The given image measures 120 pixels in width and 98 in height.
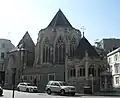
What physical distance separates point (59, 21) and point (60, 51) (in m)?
8.58

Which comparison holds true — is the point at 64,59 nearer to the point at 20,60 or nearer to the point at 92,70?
the point at 92,70

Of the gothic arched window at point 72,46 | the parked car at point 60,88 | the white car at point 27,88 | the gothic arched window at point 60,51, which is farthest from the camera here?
the gothic arched window at point 72,46

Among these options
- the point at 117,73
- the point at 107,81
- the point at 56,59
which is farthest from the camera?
the point at 117,73

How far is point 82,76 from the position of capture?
3578 cm

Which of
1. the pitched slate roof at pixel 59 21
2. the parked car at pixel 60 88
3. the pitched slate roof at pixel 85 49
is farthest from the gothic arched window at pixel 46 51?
the parked car at pixel 60 88

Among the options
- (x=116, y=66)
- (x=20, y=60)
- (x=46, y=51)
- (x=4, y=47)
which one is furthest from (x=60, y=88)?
(x=4, y=47)

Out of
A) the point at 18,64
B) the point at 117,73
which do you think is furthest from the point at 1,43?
the point at 117,73

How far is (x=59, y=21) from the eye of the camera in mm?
51125

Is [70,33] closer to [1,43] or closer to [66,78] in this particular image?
[66,78]

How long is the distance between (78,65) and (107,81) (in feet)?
18.4

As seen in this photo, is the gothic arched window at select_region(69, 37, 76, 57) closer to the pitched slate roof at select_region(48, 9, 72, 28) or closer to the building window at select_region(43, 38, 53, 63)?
the pitched slate roof at select_region(48, 9, 72, 28)

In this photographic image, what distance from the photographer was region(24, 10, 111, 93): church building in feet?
118

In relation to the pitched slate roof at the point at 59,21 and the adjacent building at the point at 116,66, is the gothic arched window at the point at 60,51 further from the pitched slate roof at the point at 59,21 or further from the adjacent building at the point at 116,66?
the adjacent building at the point at 116,66

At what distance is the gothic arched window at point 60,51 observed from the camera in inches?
1811
